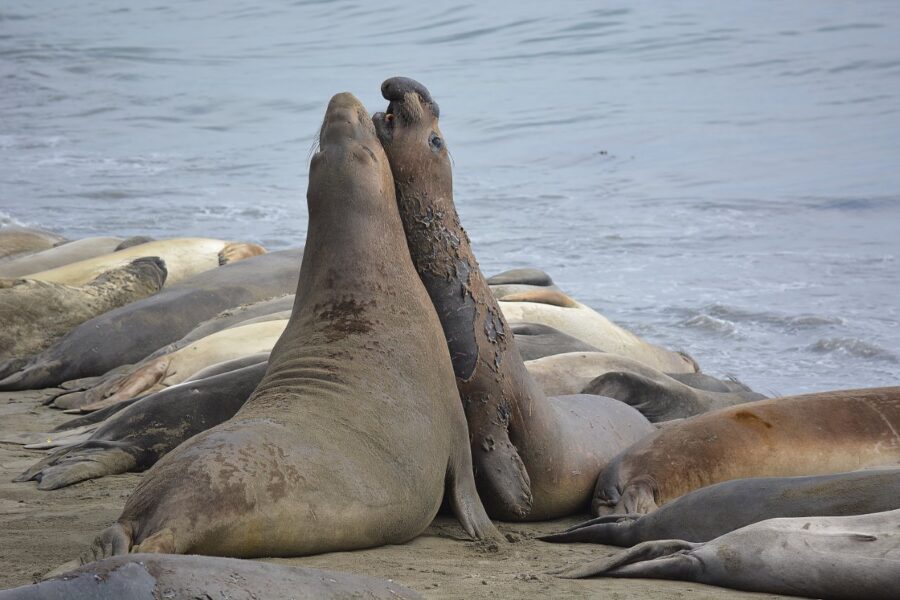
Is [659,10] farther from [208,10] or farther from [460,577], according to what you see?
[460,577]

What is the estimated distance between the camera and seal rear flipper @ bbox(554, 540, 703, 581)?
343 cm

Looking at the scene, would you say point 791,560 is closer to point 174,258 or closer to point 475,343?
point 475,343

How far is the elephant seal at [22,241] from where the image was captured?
1056 centimetres

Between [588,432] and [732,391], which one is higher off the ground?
[588,432]

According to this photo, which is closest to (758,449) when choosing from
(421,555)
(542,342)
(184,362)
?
(421,555)

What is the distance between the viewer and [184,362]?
6707 millimetres

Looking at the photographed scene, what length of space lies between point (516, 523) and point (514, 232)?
10.3 m

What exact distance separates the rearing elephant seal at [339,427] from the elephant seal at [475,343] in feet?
0.63

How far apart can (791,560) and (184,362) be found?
416 cm

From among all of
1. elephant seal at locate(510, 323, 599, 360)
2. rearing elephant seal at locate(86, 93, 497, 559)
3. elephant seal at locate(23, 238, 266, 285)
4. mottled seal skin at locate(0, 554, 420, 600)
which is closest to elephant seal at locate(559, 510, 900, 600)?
rearing elephant seal at locate(86, 93, 497, 559)

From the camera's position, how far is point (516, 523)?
15.1ft

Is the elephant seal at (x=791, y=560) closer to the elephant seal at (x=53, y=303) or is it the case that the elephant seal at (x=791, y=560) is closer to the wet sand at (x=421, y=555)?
the wet sand at (x=421, y=555)

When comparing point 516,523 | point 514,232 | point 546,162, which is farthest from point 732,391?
point 546,162

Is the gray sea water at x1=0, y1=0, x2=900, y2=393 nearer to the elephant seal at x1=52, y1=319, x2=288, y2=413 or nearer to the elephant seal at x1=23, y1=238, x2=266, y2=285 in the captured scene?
the elephant seal at x1=23, y1=238, x2=266, y2=285
